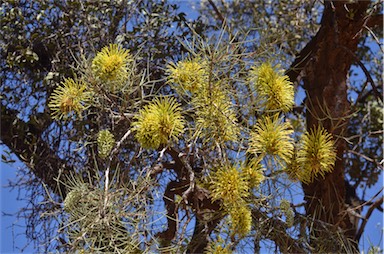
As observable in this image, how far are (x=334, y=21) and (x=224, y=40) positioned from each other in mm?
736

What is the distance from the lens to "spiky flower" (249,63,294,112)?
1130 mm

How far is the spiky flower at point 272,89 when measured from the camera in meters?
1.13

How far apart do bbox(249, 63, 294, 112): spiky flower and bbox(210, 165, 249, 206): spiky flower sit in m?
0.12

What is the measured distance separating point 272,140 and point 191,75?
0.17 metres

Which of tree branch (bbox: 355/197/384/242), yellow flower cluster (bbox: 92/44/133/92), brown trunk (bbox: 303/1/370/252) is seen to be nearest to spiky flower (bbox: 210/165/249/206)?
yellow flower cluster (bbox: 92/44/133/92)

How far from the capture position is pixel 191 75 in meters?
1.14

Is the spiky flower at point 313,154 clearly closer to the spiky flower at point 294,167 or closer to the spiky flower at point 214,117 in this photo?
the spiky flower at point 294,167

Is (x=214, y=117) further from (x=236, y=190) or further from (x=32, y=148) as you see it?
(x=32, y=148)

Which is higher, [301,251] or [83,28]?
[83,28]

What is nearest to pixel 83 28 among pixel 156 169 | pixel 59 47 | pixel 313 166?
pixel 59 47

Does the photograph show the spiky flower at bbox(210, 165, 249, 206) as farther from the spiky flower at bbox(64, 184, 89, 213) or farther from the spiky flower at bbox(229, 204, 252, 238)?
the spiky flower at bbox(64, 184, 89, 213)

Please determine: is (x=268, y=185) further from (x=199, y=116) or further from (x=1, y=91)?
(x=1, y=91)

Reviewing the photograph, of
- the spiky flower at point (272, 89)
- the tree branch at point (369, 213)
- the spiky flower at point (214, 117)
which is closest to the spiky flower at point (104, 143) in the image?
the spiky flower at point (214, 117)

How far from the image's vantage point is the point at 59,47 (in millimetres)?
1598
